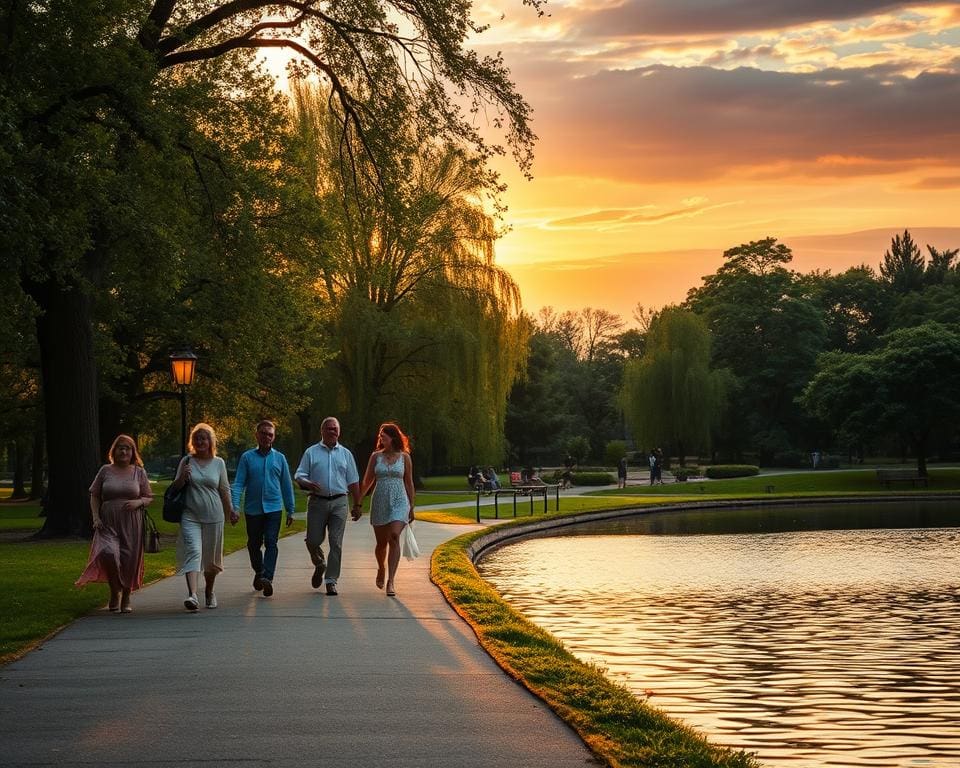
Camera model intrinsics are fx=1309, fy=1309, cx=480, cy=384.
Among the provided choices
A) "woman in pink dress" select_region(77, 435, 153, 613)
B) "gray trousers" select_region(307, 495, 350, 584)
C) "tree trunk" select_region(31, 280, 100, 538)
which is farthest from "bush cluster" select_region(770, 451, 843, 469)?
"woman in pink dress" select_region(77, 435, 153, 613)

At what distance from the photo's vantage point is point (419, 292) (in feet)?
159

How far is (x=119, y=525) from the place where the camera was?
12.6 meters

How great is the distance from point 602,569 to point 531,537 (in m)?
8.36

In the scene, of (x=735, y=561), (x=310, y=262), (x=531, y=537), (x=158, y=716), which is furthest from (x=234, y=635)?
(x=531, y=537)

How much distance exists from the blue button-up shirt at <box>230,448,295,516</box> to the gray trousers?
33cm

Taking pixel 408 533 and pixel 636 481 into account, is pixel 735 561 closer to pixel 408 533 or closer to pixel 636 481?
pixel 408 533

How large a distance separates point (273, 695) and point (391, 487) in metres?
6.07

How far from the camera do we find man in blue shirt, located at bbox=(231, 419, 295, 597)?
13883mm

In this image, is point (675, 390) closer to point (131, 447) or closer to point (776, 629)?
point (776, 629)

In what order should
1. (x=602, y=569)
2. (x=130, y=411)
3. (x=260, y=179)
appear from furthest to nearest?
(x=130, y=411)
(x=260, y=179)
(x=602, y=569)

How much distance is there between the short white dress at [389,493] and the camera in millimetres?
14000

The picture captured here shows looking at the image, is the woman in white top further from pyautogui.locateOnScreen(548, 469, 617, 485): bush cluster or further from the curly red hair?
pyautogui.locateOnScreen(548, 469, 617, 485): bush cluster

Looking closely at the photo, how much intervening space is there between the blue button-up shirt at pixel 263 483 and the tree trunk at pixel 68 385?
10.3 m

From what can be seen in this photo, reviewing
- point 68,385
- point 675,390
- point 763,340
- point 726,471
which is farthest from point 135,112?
point 763,340
